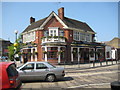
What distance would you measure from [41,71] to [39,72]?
6.2 inches

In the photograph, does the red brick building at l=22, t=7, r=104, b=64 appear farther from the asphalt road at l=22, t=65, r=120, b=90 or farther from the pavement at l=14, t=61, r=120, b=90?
the asphalt road at l=22, t=65, r=120, b=90

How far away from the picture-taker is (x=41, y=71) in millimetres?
9438

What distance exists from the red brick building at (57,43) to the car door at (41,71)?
14744 millimetres

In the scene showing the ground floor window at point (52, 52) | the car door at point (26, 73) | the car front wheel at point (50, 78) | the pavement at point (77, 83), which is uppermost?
the ground floor window at point (52, 52)

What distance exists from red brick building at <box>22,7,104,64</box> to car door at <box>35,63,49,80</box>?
14.7 meters

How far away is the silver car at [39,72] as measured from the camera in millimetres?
9266

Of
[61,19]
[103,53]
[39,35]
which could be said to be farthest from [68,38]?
[103,53]

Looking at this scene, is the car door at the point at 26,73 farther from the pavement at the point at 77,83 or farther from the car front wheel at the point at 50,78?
the car front wheel at the point at 50,78

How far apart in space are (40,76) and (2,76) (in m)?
5.06

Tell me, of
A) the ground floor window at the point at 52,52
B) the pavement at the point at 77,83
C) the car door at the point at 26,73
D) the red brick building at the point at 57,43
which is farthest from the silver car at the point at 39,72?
the ground floor window at the point at 52,52

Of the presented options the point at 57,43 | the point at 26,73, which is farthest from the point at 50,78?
the point at 57,43

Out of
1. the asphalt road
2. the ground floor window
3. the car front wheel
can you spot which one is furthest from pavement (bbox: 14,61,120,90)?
the ground floor window

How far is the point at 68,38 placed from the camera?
87.8ft

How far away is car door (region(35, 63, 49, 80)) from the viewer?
9.36 meters
